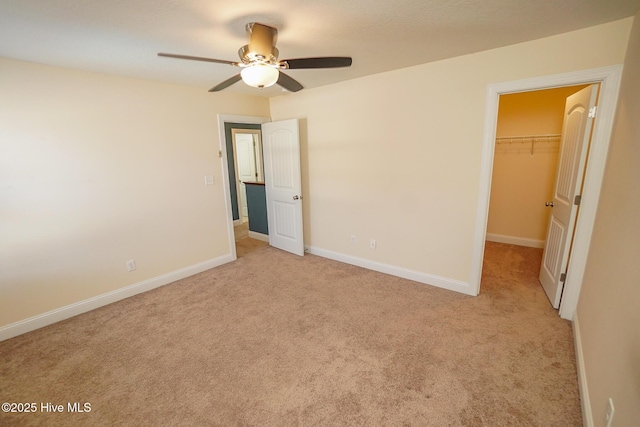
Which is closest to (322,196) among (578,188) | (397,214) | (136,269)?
(397,214)

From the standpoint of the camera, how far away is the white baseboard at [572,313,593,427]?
1.42 m

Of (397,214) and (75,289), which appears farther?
(397,214)

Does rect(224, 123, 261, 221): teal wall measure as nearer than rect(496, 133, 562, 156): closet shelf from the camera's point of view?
No

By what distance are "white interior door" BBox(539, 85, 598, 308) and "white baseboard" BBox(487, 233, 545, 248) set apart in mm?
1495

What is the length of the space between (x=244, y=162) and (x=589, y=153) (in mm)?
5771

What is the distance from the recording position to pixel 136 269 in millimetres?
3021

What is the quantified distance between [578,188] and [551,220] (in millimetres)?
786

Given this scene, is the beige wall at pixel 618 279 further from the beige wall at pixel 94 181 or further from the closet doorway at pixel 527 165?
the beige wall at pixel 94 181

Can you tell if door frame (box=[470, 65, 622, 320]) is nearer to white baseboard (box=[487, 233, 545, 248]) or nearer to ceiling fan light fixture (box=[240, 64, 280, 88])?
ceiling fan light fixture (box=[240, 64, 280, 88])

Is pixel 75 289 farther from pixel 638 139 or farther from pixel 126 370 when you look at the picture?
pixel 638 139

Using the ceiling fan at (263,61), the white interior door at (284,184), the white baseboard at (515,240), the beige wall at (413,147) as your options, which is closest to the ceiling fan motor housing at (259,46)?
the ceiling fan at (263,61)

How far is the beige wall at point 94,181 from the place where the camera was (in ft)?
7.47

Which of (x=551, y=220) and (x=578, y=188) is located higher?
(x=578, y=188)

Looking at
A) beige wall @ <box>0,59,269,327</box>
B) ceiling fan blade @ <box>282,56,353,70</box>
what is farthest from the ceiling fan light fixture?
beige wall @ <box>0,59,269,327</box>
